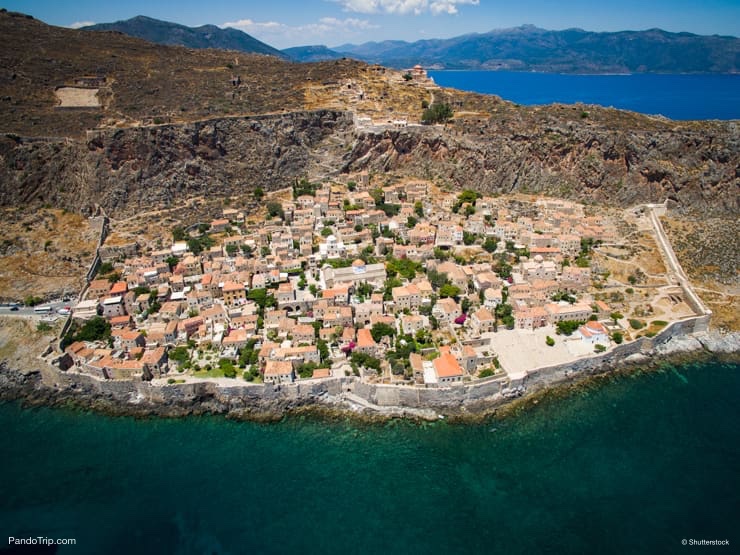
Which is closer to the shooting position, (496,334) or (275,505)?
(275,505)

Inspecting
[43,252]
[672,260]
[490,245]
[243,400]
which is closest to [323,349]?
[243,400]

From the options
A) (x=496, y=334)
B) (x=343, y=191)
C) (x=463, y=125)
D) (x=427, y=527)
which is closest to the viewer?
(x=427, y=527)

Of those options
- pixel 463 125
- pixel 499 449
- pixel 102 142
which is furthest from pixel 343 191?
pixel 499 449

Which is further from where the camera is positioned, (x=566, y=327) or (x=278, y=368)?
(x=566, y=327)

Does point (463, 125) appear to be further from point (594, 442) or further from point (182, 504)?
point (182, 504)

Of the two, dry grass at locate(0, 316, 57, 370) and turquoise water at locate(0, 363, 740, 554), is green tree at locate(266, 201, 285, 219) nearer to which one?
dry grass at locate(0, 316, 57, 370)

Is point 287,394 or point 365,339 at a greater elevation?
point 365,339

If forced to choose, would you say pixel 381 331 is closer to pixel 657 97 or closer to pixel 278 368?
pixel 278 368
